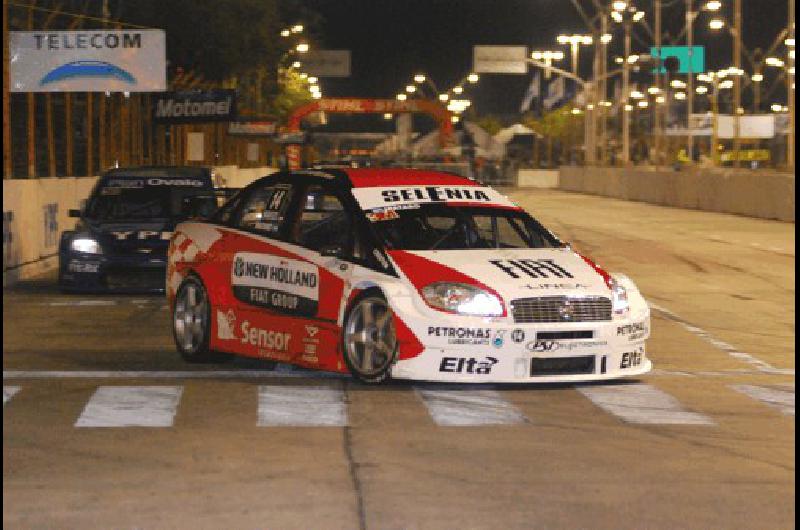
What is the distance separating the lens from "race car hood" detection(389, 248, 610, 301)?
12.0m

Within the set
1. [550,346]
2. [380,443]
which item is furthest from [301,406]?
[550,346]

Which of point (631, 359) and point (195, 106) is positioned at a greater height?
point (195, 106)

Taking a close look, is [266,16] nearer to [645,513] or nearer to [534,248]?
[534,248]

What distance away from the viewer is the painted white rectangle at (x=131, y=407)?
35.1ft

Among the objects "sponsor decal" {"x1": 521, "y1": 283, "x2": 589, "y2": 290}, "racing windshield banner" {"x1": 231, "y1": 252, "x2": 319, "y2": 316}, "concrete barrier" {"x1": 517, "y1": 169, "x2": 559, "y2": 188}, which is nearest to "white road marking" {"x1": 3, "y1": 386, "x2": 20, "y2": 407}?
"racing windshield banner" {"x1": 231, "y1": 252, "x2": 319, "y2": 316}

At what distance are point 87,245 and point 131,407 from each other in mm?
8833

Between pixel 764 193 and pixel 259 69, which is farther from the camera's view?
pixel 259 69

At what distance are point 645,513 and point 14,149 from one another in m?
23.4

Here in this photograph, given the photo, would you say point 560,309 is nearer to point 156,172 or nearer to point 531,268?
point 531,268

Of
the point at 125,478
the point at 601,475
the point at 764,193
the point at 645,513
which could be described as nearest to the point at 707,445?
the point at 601,475

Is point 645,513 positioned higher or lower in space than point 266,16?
lower

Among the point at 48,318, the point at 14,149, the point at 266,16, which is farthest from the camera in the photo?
the point at 266,16

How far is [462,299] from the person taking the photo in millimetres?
11891

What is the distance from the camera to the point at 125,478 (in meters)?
8.82
